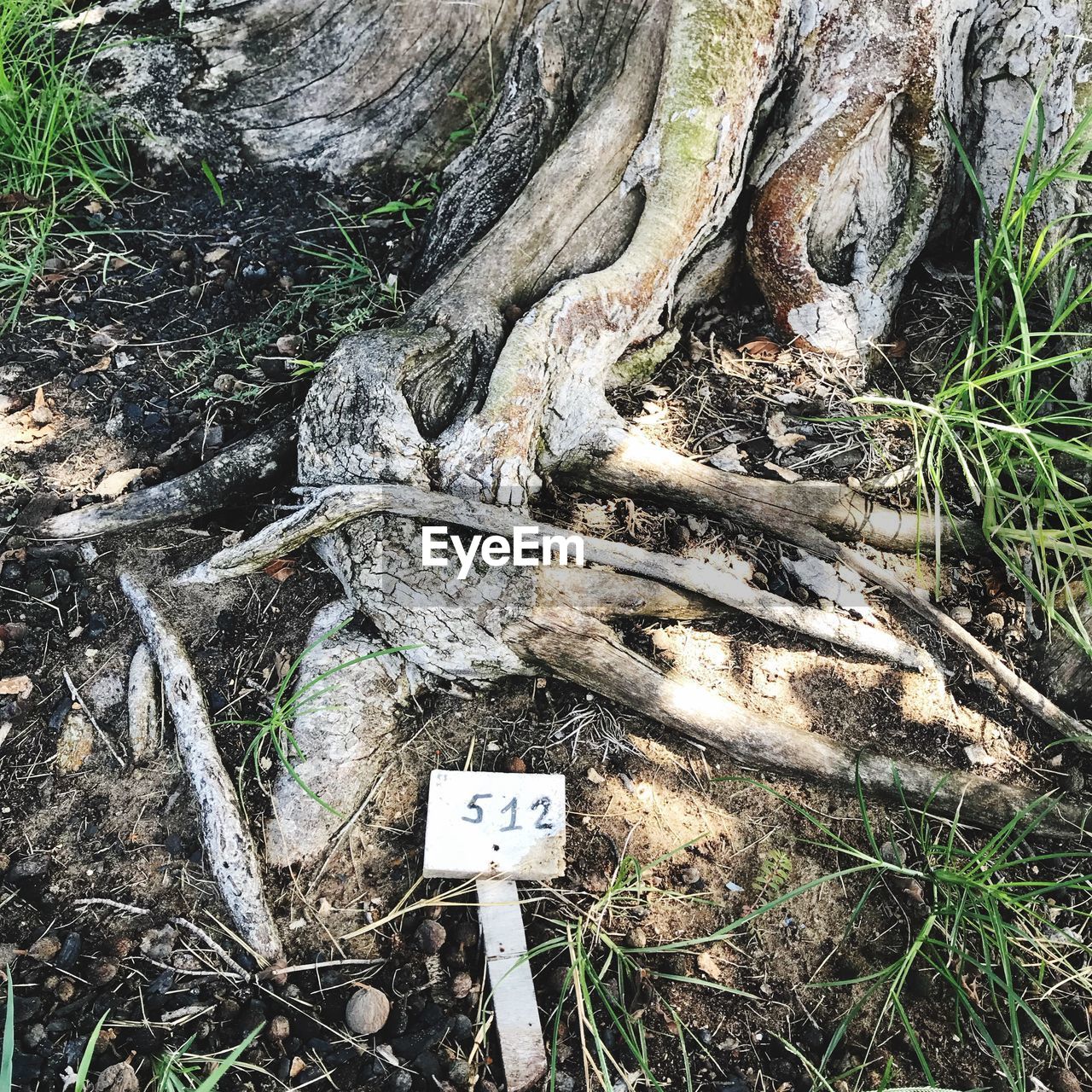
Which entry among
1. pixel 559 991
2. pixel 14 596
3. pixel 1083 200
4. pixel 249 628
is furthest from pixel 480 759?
pixel 1083 200

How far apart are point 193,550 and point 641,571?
4.79 feet

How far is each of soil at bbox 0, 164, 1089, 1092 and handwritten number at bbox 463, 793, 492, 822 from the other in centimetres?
13

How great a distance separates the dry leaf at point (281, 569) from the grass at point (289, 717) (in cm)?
30

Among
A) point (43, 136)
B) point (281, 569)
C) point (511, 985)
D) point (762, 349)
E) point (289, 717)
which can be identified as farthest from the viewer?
point (43, 136)

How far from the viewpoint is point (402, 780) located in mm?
2463

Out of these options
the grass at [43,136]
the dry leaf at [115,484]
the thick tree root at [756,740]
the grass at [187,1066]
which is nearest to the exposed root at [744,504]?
the thick tree root at [756,740]

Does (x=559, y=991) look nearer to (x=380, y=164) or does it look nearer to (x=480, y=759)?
(x=480, y=759)

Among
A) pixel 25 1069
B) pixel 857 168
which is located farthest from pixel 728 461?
pixel 25 1069

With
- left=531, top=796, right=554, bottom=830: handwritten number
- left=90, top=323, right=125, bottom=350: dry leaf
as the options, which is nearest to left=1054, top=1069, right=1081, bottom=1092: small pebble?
left=531, top=796, right=554, bottom=830: handwritten number

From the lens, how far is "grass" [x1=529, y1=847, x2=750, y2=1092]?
6.82 feet

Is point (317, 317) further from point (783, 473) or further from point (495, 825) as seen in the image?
point (495, 825)

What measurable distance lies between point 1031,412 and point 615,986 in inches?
83.0

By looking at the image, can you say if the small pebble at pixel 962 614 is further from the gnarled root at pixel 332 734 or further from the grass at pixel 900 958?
the gnarled root at pixel 332 734

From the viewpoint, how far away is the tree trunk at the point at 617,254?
2479 millimetres
